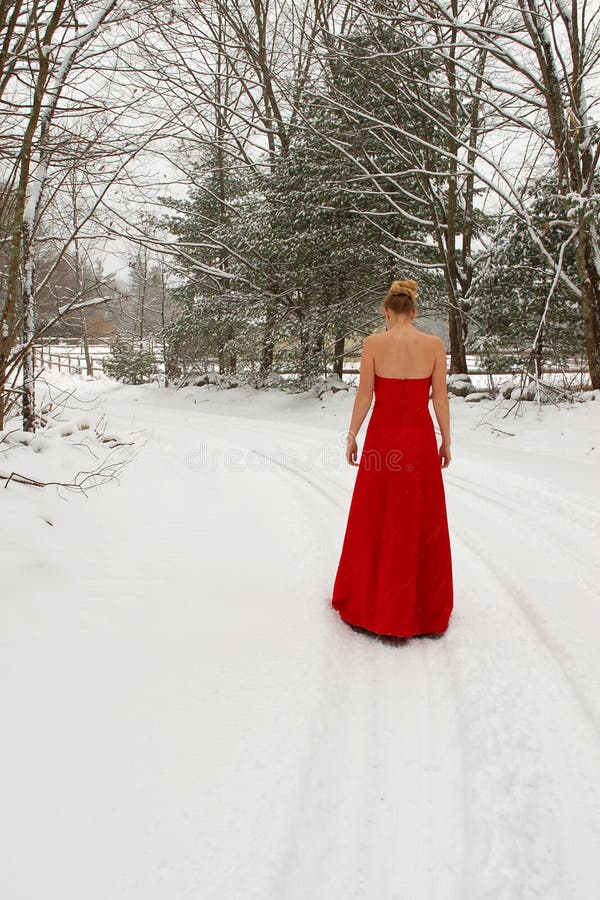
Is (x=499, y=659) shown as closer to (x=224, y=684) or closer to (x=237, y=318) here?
(x=224, y=684)

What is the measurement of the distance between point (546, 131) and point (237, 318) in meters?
9.01

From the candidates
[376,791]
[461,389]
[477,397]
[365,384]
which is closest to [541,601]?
[365,384]

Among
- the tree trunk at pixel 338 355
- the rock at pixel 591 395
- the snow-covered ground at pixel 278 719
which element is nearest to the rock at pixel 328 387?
the tree trunk at pixel 338 355

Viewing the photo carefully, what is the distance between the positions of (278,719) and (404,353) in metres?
1.94

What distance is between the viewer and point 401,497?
2.86m

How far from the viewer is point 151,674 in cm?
242

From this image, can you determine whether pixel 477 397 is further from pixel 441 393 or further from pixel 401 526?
pixel 401 526

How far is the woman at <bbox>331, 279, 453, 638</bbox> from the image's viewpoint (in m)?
2.81

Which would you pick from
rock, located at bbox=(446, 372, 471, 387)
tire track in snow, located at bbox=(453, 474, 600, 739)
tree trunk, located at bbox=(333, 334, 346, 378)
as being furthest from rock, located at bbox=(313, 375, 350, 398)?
tire track in snow, located at bbox=(453, 474, 600, 739)

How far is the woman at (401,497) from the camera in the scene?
2811mm

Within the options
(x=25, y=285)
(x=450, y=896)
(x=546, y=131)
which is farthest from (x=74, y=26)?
(x=546, y=131)

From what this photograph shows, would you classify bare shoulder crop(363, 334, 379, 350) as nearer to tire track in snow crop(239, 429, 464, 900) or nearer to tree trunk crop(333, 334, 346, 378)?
tire track in snow crop(239, 429, 464, 900)

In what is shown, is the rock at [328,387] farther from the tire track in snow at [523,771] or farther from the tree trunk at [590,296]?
the tire track in snow at [523,771]

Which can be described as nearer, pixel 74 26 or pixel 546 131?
pixel 74 26
